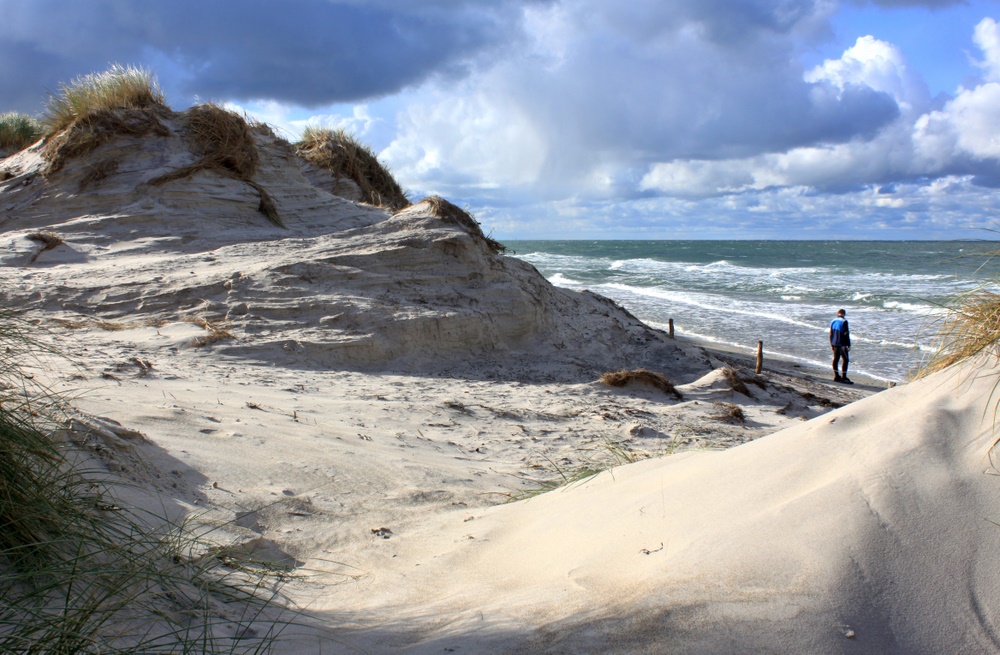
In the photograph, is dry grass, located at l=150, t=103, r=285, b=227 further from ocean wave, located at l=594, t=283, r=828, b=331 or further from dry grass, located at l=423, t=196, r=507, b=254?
ocean wave, located at l=594, t=283, r=828, b=331

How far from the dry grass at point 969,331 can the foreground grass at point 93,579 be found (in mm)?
2791

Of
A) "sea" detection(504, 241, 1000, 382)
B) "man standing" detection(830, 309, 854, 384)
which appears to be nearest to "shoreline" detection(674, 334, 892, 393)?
"man standing" detection(830, 309, 854, 384)

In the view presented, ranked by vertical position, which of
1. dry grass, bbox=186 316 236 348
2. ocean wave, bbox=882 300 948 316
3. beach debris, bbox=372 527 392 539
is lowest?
ocean wave, bbox=882 300 948 316

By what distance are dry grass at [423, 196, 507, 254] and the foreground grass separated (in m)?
9.20

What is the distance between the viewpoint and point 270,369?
317 inches

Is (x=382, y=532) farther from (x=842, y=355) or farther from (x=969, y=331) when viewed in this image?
(x=842, y=355)

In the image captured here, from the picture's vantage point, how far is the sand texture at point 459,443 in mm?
2121

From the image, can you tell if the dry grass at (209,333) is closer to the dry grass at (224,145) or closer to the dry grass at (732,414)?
the dry grass at (224,145)

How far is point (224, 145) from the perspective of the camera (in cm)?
1211

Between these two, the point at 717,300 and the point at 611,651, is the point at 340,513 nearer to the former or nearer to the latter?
the point at 611,651

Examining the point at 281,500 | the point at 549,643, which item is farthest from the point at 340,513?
the point at 549,643

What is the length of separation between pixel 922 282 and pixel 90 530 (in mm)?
38117

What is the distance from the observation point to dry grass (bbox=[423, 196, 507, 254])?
38.6 feet

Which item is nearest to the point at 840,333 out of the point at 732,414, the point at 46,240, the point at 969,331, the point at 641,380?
the point at 641,380
